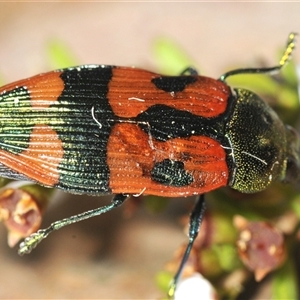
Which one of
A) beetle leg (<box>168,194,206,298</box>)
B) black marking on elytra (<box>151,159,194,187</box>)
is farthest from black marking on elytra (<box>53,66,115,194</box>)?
beetle leg (<box>168,194,206,298</box>)

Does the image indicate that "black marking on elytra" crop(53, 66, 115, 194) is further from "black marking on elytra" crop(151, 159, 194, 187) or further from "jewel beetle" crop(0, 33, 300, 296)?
"black marking on elytra" crop(151, 159, 194, 187)

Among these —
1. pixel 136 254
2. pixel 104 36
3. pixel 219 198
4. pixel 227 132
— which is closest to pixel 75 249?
pixel 136 254

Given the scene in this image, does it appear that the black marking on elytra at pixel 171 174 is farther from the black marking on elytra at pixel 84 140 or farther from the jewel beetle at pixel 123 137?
the black marking on elytra at pixel 84 140

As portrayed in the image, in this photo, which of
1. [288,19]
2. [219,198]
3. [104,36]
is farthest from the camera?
[104,36]

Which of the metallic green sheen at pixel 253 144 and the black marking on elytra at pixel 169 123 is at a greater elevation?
the black marking on elytra at pixel 169 123

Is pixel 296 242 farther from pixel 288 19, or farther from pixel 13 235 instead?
pixel 288 19

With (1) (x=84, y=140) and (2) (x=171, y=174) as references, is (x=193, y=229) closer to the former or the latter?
(2) (x=171, y=174)

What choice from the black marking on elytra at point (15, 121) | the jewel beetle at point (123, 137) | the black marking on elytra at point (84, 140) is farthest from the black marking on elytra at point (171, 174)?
the black marking on elytra at point (15, 121)
